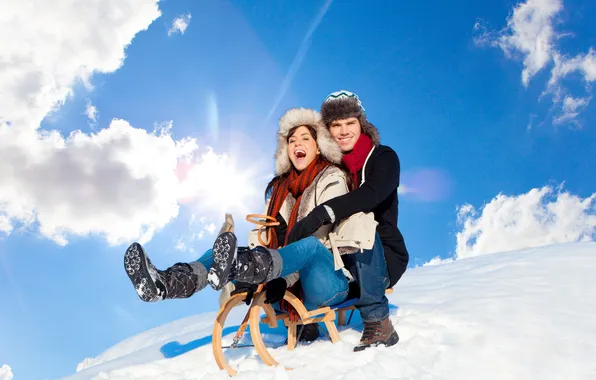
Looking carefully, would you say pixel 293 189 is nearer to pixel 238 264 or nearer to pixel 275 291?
pixel 275 291

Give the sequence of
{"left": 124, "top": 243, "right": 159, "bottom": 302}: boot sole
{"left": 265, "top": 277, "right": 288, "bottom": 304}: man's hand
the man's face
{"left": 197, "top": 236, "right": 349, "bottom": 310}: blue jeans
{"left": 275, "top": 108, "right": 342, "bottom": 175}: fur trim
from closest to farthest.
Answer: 1. {"left": 124, "top": 243, "right": 159, "bottom": 302}: boot sole
2. {"left": 197, "top": 236, "right": 349, "bottom": 310}: blue jeans
3. {"left": 265, "top": 277, "right": 288, "bottom": 304}: man's hand
4. {"left": 275, "top": 108, "right": 342, "bottom": 175}: fur trim
5. the man's face

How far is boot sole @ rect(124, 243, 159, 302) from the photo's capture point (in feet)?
7.55

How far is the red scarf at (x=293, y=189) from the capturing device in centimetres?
319

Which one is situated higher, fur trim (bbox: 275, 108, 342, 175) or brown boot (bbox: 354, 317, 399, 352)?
fur trim (bbox: 275, 108, 342, 175)

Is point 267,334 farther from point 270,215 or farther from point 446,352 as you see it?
point 446,352

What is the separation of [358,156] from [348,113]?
0.33 meters

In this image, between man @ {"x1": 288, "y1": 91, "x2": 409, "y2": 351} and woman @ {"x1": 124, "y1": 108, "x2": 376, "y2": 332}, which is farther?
man @ {"x1": 288, "y1": 91, "x2": 409, "y2": 351}

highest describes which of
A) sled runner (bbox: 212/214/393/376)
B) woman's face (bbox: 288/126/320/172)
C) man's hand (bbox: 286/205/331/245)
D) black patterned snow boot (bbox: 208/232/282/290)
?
woman's face (bbox: 288/126/320/172)

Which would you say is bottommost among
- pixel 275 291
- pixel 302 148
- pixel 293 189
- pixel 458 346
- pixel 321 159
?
pixel 458 346

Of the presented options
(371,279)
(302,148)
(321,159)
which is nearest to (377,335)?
(371,279)

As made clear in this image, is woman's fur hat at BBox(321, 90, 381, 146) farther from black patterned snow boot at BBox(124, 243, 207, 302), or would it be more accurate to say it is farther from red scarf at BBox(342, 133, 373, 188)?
black patterned snow boot at BBox(124, 243, 207, 302)

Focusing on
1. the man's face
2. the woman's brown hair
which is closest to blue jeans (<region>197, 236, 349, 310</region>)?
the woman's brown hair

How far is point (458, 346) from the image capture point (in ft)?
9.87

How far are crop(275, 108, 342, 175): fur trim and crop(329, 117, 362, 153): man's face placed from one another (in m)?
0.09
